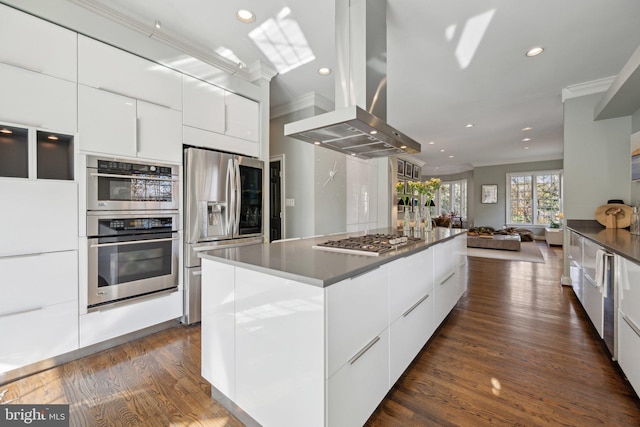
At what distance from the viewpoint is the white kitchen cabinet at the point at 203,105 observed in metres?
2.64

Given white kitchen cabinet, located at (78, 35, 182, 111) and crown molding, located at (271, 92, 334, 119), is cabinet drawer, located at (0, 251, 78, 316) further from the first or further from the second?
crown molding, located at (271, 92, 334, 119)

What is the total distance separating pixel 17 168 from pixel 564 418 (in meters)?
3.63

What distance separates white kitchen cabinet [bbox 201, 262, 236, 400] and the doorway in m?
2.70

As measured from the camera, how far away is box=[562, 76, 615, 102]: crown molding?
3.45m

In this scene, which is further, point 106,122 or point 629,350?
point 106,122

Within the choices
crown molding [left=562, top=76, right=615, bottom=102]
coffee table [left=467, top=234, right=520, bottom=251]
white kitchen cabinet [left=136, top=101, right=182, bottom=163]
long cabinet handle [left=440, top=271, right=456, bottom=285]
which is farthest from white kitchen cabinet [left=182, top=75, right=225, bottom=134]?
coffee table [left=467, top=234, right=520, bottom=251]

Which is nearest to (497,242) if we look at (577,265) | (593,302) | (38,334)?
(577,265)

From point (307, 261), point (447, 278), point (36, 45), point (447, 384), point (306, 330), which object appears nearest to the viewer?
point (306, 330)

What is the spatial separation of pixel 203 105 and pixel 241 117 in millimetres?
435

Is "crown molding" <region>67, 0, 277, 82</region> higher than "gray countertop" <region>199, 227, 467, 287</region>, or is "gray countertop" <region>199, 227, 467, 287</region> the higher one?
"crown molding" <region>67, 0, 277, 82</region>

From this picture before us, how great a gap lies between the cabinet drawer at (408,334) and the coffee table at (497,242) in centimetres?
578

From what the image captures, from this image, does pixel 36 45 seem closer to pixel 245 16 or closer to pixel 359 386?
pixel 245 16

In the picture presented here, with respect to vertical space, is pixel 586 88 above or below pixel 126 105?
above

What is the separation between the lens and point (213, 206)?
282 centimetres
